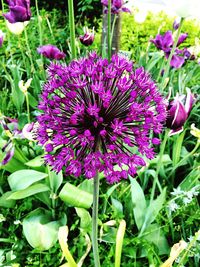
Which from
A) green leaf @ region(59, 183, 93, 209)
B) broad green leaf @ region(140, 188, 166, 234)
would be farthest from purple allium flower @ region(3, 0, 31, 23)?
broad green leaf @ region(140, 188, 166, 234)

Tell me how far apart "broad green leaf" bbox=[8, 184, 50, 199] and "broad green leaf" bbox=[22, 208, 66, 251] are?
10cm

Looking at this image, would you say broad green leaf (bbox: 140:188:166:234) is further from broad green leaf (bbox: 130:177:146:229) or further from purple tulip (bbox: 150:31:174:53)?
purple tulip (bbox: 150:31:174:53)

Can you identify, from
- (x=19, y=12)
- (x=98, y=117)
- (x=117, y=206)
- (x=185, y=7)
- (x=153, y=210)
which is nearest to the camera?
(x=98, y=117)

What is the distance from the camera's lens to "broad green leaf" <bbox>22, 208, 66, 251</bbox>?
1543mm

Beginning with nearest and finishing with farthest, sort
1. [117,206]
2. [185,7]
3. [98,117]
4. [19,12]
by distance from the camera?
[98,117]
[185,7]
[117,206]
[19,12]

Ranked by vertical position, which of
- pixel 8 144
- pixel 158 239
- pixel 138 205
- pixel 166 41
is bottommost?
pixel 158 239

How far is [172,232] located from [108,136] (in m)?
0.87

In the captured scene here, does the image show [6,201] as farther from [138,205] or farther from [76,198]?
[138,205]

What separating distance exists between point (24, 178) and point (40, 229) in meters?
0.22

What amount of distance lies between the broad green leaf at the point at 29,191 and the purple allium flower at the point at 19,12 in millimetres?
833

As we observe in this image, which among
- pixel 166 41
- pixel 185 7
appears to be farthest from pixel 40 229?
pixel 166 41

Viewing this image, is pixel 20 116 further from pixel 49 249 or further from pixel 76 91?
pixel 76 91

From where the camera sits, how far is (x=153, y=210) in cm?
158

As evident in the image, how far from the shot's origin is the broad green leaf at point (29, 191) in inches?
64.2
